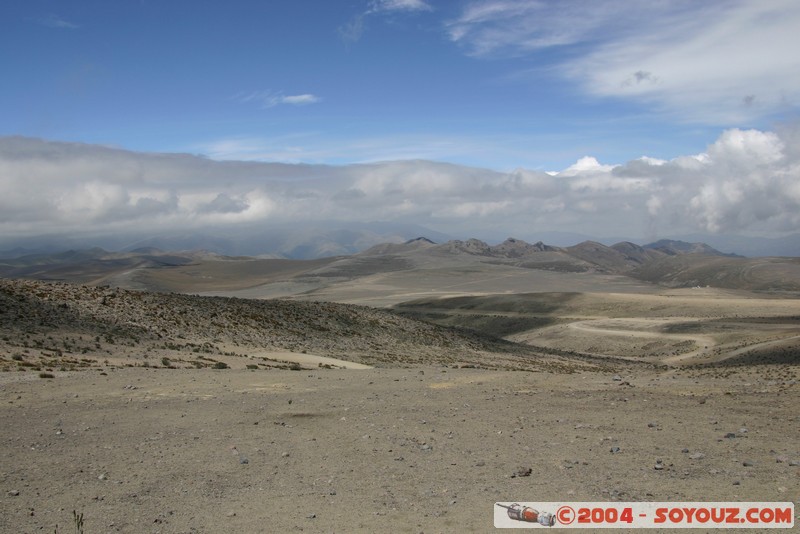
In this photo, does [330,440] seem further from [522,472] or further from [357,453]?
[522,472]

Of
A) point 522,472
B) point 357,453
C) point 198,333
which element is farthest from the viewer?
point 198,333

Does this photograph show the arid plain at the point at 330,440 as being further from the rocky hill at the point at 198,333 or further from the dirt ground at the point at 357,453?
the rocky hill at the point at 198,333

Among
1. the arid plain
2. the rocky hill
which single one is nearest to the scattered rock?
the arid plain

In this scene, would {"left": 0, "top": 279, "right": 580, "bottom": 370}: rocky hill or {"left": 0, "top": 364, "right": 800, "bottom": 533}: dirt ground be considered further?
{"left": 0, "top": 279, "right": 580, "bottom": 370}: rocky hill

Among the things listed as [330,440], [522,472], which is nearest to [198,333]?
[330,440]

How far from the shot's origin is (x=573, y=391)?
18.7 m

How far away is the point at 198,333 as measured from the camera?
36.0 meters

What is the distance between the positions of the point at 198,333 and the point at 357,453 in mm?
26717

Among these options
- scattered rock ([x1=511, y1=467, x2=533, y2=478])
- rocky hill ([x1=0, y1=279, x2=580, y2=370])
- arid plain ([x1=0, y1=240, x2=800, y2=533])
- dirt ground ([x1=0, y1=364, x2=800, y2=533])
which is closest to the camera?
dirt ground ([x1=0, y1=364, x2=800, y2=533])

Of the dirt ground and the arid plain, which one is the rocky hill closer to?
the arid plain

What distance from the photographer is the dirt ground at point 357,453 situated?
29.2ft

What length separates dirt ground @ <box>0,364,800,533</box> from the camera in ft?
29.2

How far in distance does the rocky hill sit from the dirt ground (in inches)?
342

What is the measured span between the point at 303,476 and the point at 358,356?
2695cm
